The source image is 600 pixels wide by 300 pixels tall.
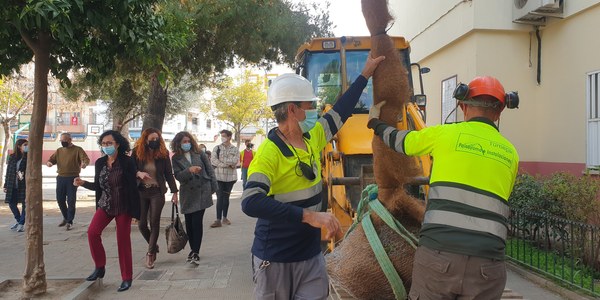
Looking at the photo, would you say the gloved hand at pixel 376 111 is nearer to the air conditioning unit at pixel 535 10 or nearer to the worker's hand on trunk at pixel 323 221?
the worker's hand on trunk at pixel 323 221

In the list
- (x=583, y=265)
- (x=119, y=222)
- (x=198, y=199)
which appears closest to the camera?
(x=119, y=222)

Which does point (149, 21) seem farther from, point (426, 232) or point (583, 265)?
point (583, 265)

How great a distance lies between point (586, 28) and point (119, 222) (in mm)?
→ 8685

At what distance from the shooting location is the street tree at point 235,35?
9305 millimetres

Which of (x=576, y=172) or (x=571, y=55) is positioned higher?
(x=571, y=55)

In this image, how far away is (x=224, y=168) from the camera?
1003cm

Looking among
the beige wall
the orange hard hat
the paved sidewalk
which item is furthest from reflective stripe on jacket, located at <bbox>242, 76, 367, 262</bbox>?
the beige wall

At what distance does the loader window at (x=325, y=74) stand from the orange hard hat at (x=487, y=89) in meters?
4.14

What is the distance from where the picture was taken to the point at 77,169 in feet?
32.5

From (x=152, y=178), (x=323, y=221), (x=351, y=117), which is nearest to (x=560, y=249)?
(x=351, y=117)

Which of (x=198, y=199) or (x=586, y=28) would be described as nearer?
(x=198, y=199)

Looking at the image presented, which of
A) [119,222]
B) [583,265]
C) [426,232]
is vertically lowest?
[583,265]

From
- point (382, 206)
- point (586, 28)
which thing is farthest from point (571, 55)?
point (382, 206)

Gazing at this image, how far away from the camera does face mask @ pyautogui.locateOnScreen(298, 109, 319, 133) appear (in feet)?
9.72
